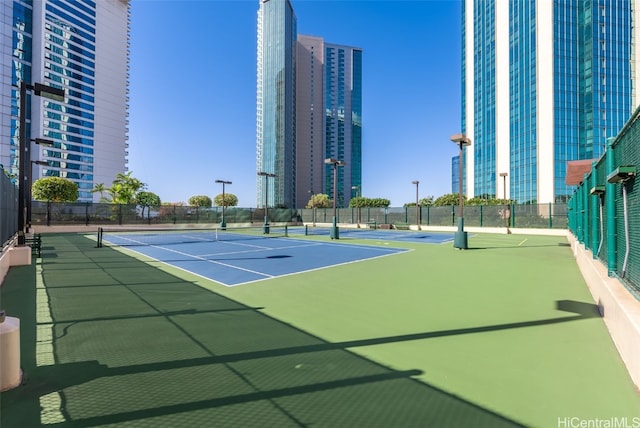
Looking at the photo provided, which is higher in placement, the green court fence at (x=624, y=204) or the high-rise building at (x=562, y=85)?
the high-rise building at (x=562, y=85)

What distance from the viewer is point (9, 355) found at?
3.43 meters

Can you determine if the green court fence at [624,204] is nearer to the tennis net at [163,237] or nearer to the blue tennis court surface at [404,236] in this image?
the blue tennis court surface at [404,236]

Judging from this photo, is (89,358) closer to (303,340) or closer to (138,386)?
(138,386)

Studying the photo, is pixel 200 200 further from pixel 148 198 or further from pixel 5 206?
pixel 5 206

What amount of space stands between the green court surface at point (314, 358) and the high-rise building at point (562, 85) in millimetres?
78604

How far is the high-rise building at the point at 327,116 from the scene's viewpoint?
155375 mm

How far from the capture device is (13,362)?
3459 mm

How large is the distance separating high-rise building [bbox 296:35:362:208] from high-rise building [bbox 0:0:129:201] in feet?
251

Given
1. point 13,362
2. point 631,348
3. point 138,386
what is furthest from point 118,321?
point 631,348

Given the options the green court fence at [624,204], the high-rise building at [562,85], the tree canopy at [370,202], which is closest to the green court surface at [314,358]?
the green court fence at [624,204]

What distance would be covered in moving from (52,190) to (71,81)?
289ft

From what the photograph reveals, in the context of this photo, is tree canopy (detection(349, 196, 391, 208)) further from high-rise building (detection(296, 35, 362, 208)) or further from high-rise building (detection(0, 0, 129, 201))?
high-rise building (detection(0, 0, 129, 201))

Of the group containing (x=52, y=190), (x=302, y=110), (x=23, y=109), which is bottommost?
(x=23, y=109)

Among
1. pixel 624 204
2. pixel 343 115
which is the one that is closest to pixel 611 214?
pixel 624 204
